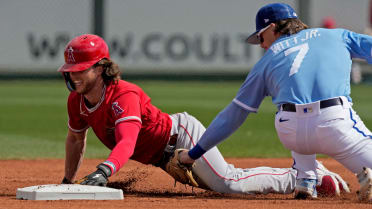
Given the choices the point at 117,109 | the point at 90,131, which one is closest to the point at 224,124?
the point at 117,109

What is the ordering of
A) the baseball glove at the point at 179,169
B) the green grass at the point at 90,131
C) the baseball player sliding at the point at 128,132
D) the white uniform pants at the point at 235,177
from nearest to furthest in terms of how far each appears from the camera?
the baseball player sliding at the point at 128,132 < the baseball glove at the point at 179,169 < the white uniform pants at the point at 235,177 < the green grass at the point at 90,131

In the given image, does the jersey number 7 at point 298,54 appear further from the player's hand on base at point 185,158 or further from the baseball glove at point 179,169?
the baseball glove at point 179,169

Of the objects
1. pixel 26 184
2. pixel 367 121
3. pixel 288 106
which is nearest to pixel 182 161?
pixel 288 106

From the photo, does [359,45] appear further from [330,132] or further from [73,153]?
[73,153]

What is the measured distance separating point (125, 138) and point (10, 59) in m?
19.9

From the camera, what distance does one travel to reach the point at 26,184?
6180mm

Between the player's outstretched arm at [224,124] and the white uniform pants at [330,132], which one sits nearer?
the white uniform pants at [330,132]

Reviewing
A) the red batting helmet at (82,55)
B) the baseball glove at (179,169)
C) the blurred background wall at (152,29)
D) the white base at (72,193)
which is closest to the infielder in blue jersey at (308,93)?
the baseball glove at (179,169)

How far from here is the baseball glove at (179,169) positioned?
5.16 meters

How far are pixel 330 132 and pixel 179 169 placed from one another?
45.2 inches

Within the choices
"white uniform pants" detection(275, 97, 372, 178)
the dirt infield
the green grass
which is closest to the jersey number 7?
"white uniform pants" detection(275, 97, 372, 178)

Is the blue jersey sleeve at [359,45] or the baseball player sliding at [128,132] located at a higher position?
the blue jersey sleeve at [359,45]

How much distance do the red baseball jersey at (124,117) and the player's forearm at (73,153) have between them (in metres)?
0.14

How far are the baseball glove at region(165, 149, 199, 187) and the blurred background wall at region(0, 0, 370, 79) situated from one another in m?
19.1
